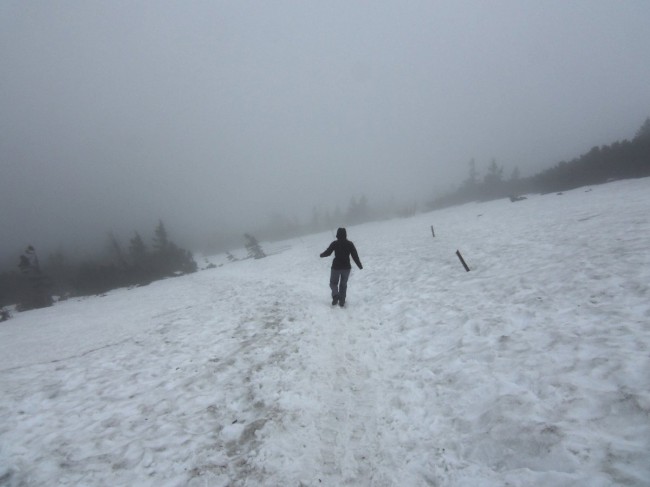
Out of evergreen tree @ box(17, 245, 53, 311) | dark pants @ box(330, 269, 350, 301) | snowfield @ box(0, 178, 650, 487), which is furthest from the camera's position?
evergreen tree @ box(17, 245, 53, 311)

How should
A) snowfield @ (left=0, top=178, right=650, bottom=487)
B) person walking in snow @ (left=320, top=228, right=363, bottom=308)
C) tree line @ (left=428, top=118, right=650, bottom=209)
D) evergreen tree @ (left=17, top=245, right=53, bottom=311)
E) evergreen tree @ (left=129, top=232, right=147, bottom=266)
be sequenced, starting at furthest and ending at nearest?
evergreen tree @ (left=129, top=232, right=147, bottom=266) < evergreen tree @ (left=17, top=245, right=53, bottom=311) < tree line @ (left=428, top=118, right=650, bottom=209) < person walking in snow @ (left=320, top=228, right=363, bottom=308) < snowfield @ (left=0, top=178, right=650, bottom=487)

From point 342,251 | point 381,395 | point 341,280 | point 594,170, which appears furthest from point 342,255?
point 594,170

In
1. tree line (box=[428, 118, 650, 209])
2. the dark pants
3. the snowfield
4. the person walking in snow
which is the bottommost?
the snowfield

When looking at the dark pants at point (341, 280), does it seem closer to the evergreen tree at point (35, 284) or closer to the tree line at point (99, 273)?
the tree line at point (99, 273)

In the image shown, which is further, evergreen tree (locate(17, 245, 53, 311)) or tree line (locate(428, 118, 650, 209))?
evergreen tree (locate(17, 245, 53, 311))

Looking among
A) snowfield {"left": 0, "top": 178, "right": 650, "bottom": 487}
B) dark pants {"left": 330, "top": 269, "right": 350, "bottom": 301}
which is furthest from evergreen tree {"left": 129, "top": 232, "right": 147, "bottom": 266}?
dark pants {"left": 330, "top": 269, "right": 350, "bottom": 301}

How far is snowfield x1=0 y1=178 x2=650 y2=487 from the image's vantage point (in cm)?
380

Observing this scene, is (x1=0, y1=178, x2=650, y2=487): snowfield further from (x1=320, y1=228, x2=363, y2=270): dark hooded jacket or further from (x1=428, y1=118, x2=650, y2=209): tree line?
(x1=428, y1=118, x2=650, y2=209): tree line

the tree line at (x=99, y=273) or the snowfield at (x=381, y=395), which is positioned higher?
the tree line at (x=99, y=273)

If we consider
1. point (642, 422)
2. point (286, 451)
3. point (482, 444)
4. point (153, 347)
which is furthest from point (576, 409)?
A: point (153, 347)

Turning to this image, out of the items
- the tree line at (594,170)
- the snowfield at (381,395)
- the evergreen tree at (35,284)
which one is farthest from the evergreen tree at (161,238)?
the tree line at (594,170)

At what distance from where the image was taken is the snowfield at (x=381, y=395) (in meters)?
3.80

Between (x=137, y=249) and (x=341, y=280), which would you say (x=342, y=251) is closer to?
(x=341, y=280)

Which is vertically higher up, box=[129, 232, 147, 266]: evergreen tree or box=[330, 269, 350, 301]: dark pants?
box=[129, 232, 147, 266]: evergreen tree
